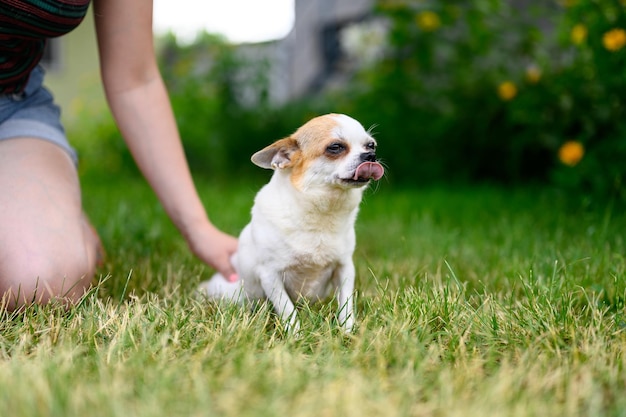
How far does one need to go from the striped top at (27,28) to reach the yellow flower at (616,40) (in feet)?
7.67

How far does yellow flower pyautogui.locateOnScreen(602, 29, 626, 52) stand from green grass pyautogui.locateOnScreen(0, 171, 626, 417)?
0.98m

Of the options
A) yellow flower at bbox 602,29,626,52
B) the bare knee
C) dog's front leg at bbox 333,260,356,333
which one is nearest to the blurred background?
yellow flower at bbox 602,29,626,52

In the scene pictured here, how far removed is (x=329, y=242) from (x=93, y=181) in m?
4.89

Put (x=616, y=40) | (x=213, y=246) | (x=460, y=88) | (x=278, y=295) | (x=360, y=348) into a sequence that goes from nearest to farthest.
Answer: (x=360, y=348) < (x=278, y=295) < (x=213, y=246) < (x=616, y=40) < (x=460, y=88)

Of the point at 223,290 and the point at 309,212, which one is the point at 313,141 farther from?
the point at 223,290

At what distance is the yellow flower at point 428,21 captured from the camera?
4820 mm

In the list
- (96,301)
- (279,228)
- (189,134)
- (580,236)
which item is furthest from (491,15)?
(96,301)

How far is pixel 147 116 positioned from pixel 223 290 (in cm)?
67

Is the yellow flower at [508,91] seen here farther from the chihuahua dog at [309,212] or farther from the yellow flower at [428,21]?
the chihuahua dog at [309,212]

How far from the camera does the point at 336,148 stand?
6.04ft

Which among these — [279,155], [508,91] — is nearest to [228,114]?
[508,91]

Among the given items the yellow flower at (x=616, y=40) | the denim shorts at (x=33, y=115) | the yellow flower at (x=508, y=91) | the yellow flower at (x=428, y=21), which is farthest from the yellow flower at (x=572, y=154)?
the denim shorts at (x=33, y=115)

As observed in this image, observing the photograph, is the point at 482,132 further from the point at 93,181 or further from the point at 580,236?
the point at 93,181

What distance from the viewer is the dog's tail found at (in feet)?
6.57
